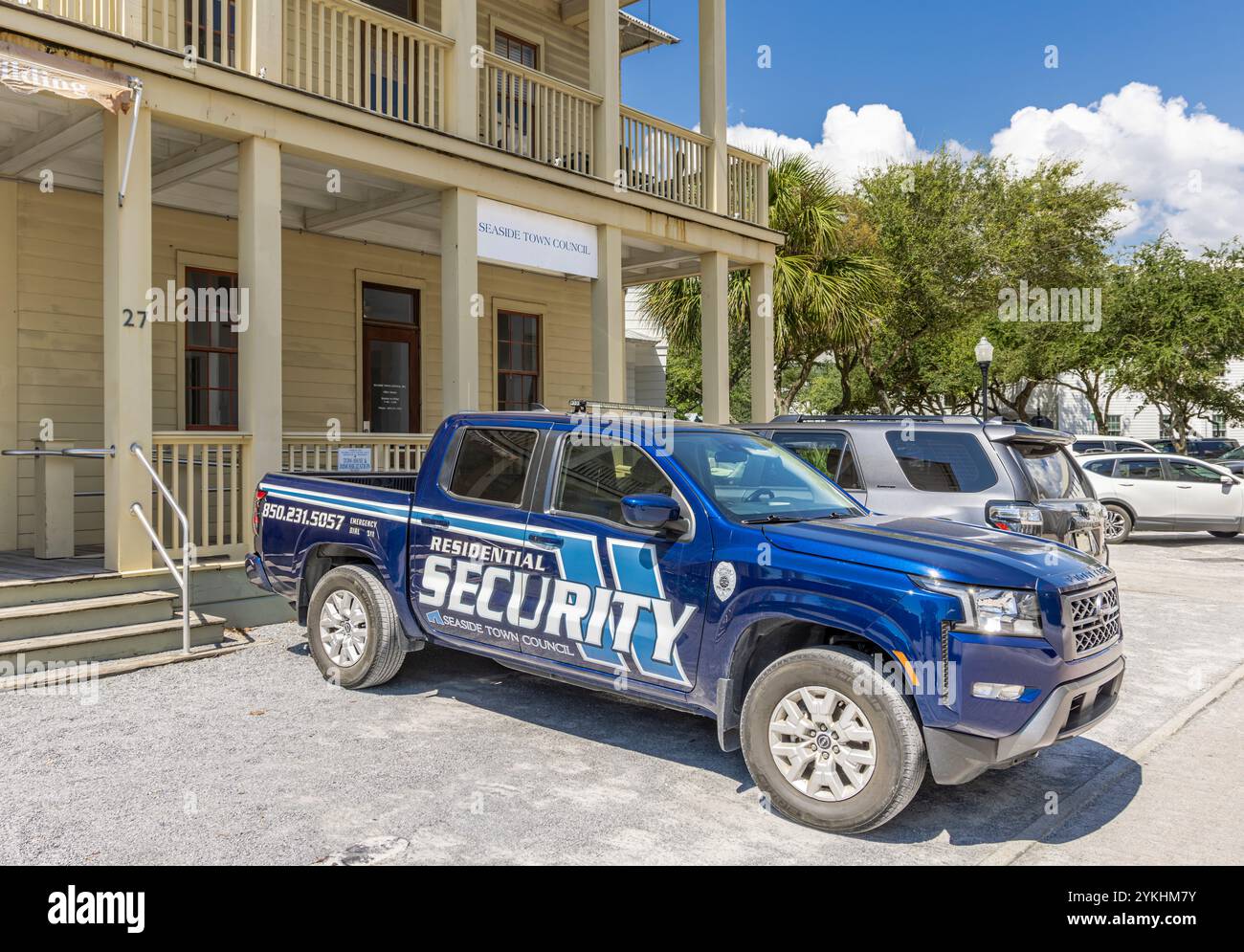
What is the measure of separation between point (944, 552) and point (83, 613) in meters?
6.16

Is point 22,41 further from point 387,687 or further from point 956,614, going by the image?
point 956,614

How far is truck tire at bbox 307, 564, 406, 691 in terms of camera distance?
6.00m

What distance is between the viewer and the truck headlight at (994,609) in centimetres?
393

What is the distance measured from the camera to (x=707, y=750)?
523cm

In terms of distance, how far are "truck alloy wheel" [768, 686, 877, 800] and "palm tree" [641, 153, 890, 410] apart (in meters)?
14.5

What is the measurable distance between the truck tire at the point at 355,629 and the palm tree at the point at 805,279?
505 inches

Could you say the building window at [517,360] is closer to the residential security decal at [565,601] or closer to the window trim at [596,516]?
the residential security decal at [565,601]

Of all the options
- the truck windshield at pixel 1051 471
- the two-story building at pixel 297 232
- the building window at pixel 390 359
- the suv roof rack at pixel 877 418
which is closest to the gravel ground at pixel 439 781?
the truck windshield at pixel 1051 471

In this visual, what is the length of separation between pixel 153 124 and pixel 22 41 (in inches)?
54.1

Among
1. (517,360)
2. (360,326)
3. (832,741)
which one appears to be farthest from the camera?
(517,360)

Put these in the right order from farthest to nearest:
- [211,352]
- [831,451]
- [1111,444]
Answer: [1111,444] → [211,352] → [831,451]

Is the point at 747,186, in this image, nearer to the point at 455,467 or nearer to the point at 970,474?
the point at 970,474

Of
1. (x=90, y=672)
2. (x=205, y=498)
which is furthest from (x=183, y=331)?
(x=90, y=672)
